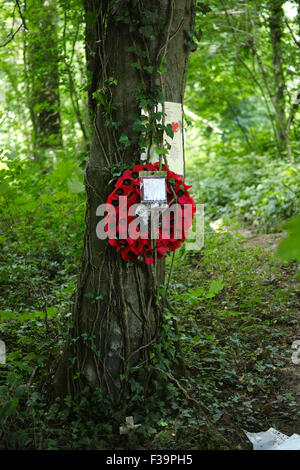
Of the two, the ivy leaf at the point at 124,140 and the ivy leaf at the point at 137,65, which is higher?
the ivy leaf at the point at 137,65

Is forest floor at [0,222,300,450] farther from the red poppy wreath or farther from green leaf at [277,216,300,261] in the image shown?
green leaf at [277,216,300,261]

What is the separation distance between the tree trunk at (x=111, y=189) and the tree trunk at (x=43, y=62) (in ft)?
11.2

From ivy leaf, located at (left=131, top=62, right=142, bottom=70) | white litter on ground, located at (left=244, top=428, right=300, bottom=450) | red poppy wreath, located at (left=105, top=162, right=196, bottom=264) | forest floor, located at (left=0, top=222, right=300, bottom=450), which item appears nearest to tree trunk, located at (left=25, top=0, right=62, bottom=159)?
forest floor, located at (left=0, top=222, right=300, bottom=450)

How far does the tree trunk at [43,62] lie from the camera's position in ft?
20.9

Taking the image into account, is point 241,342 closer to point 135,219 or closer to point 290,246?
point 135,219

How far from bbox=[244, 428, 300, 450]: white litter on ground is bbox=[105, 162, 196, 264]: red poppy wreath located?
1.15 m

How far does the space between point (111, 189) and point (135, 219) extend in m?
0.25

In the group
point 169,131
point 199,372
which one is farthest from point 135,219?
point 199,372

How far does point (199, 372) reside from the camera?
3.08 meters

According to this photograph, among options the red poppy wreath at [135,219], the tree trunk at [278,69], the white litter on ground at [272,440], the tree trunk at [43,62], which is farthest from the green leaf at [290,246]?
the tree trunk at [278,69]

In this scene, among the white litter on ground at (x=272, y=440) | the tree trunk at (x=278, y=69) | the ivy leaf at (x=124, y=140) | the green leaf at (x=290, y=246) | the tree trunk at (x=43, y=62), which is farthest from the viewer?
the tree trunk at (x=278, y=69)

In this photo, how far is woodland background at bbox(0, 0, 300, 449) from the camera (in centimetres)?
247

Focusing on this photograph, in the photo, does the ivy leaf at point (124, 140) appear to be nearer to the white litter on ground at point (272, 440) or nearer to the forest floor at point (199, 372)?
the forest floor at point (199, 372)

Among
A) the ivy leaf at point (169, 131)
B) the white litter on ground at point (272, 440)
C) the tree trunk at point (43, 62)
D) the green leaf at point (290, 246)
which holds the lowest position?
the white litter on ground at point (272, 440)
